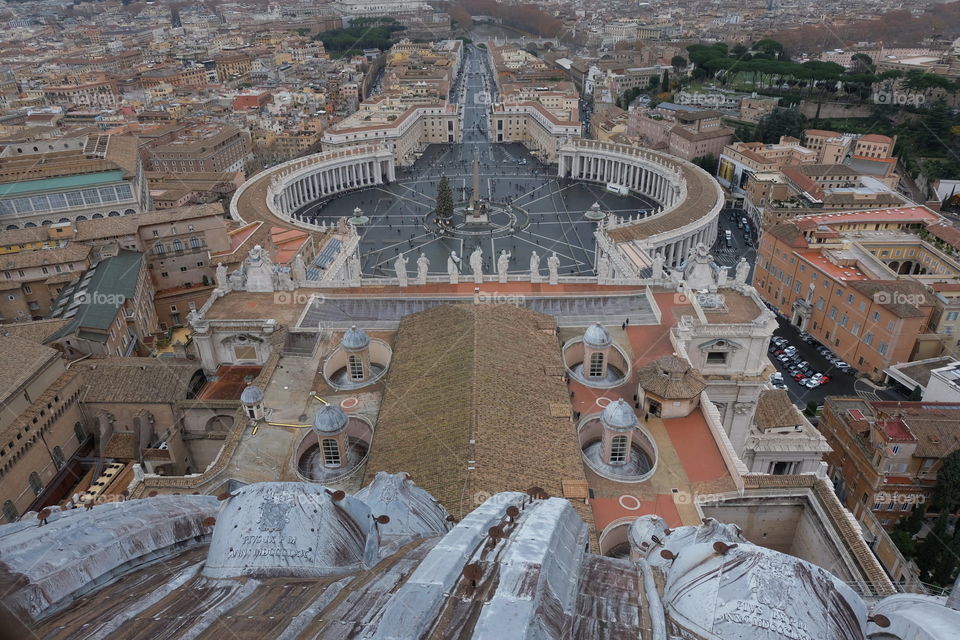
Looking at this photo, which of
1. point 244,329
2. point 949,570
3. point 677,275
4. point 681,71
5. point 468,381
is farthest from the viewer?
point 681,71

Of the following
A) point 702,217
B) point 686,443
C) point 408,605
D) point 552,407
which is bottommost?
point 702,217

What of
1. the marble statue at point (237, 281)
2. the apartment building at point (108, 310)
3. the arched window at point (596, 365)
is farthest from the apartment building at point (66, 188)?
the arched window at point (596, 365)

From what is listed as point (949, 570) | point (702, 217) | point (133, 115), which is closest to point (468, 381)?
point (949, 570)

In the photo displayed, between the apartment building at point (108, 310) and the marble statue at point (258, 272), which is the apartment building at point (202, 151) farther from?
the marble statue at point (258, 272)

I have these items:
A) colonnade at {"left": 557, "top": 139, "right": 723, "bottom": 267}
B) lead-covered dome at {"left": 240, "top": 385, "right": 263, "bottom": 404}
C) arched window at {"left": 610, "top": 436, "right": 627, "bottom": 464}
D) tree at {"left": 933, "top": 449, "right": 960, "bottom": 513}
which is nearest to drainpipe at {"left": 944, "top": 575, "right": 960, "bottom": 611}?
arched window at {"left": 610, "top": 436, "right": 627, "bottom": 464}

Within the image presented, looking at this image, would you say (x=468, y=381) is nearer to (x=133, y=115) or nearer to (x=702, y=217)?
(x=702, y=217)

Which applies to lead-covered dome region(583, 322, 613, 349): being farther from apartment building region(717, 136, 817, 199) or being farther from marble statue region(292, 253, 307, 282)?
apartment building region(717, 136, 817, 199)
